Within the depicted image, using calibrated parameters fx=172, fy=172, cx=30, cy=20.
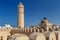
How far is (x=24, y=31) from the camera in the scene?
52.6ft

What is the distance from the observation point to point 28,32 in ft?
51.3

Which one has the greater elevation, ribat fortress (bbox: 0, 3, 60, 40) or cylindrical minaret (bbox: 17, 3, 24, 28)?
cylindrical minaret (bbox: 17, 3, 24, 28)

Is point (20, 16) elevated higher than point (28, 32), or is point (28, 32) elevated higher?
point (20, 16)

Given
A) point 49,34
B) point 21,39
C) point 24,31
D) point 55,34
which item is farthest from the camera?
point 24,31

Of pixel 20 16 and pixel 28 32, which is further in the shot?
pixel 20 16

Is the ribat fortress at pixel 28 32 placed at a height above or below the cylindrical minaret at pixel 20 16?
below

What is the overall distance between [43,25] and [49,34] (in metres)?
6.86

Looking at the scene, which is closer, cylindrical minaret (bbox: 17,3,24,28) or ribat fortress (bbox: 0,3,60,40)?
ribat fortress (bbox: 0,3,60,40)

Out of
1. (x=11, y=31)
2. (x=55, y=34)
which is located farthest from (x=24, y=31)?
(x=55, y=34)

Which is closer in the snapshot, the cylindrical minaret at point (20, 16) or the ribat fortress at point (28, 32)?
the ribat fortress at point (28, 32)

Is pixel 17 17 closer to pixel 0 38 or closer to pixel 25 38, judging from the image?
pixel 0 38

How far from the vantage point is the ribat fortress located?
→ 10.2 m

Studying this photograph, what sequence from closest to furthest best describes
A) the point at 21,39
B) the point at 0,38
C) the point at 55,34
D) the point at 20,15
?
the point at 21,39 < the point at 55,34 < the point at 0,38 < the point at 20,15

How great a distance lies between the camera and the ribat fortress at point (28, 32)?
10195 mm
